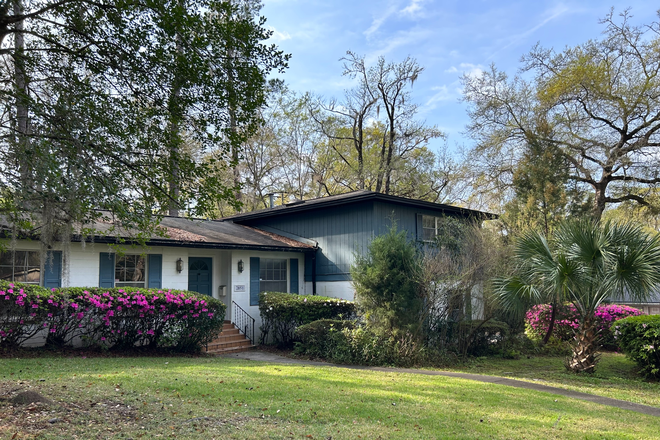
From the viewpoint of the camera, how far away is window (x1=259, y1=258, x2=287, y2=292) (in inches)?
626

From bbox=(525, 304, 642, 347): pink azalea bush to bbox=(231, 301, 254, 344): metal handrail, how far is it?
342 inches

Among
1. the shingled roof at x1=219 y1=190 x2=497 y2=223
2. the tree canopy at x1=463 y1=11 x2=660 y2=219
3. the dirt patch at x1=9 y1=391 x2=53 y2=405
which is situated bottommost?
the dirt patch at x1=9 y1=391 x2=53 y2=405

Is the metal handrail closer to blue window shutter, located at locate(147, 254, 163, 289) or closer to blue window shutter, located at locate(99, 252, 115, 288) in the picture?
blue window shutter, located at locate(147, 254, 163, 289)

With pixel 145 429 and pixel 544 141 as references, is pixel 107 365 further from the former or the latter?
pixel 544 141

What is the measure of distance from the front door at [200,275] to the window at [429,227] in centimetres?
716

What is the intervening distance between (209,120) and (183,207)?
3.98 feet

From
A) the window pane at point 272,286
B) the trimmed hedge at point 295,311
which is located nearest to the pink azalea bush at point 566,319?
the trimmed hedge at point 295,311

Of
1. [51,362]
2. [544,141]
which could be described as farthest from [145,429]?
[544,141]

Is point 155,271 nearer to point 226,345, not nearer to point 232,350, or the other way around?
point 226,345

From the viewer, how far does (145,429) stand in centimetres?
516

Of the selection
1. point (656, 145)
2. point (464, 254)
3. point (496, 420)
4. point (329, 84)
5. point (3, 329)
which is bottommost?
point (496, 420)

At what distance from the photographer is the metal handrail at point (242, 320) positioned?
48.7 feet

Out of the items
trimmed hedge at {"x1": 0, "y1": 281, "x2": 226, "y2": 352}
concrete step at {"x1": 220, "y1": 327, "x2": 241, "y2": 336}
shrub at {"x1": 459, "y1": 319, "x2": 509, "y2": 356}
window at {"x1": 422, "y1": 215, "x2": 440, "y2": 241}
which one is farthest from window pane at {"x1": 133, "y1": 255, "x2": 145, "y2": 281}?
window at {"x1": 422, "y1": 215, "x2": 440, "y2": 241}

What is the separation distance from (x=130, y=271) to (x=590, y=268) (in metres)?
11.3
